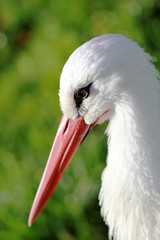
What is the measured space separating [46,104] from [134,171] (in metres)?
2.19

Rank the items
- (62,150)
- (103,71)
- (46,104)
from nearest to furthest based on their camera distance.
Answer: (103,71) → (62,150) → (46,104)

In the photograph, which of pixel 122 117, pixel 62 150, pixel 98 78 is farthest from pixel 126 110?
pixel 62 150

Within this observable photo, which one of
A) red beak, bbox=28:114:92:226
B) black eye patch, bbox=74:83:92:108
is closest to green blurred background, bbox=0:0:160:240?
red beak, bbox=28:114:92:226

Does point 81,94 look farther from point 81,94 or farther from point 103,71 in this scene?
point 103,71

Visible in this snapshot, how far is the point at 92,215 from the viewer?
310 cm

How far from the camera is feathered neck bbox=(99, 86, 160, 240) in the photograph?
5.82ft

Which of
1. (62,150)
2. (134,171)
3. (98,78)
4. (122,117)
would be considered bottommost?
(62,150)

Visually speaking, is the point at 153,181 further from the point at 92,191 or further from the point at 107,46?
the point at 92,191

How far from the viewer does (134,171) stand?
5.99 ft

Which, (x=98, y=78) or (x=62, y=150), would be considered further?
(x=62, y=150)

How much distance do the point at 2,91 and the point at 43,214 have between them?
1.54m

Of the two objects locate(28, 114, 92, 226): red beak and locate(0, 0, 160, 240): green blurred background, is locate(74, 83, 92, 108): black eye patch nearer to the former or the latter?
locate(28, 114, 92, 226): red beak

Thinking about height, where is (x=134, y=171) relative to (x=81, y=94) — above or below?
below

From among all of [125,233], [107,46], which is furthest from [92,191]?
[107,46]
